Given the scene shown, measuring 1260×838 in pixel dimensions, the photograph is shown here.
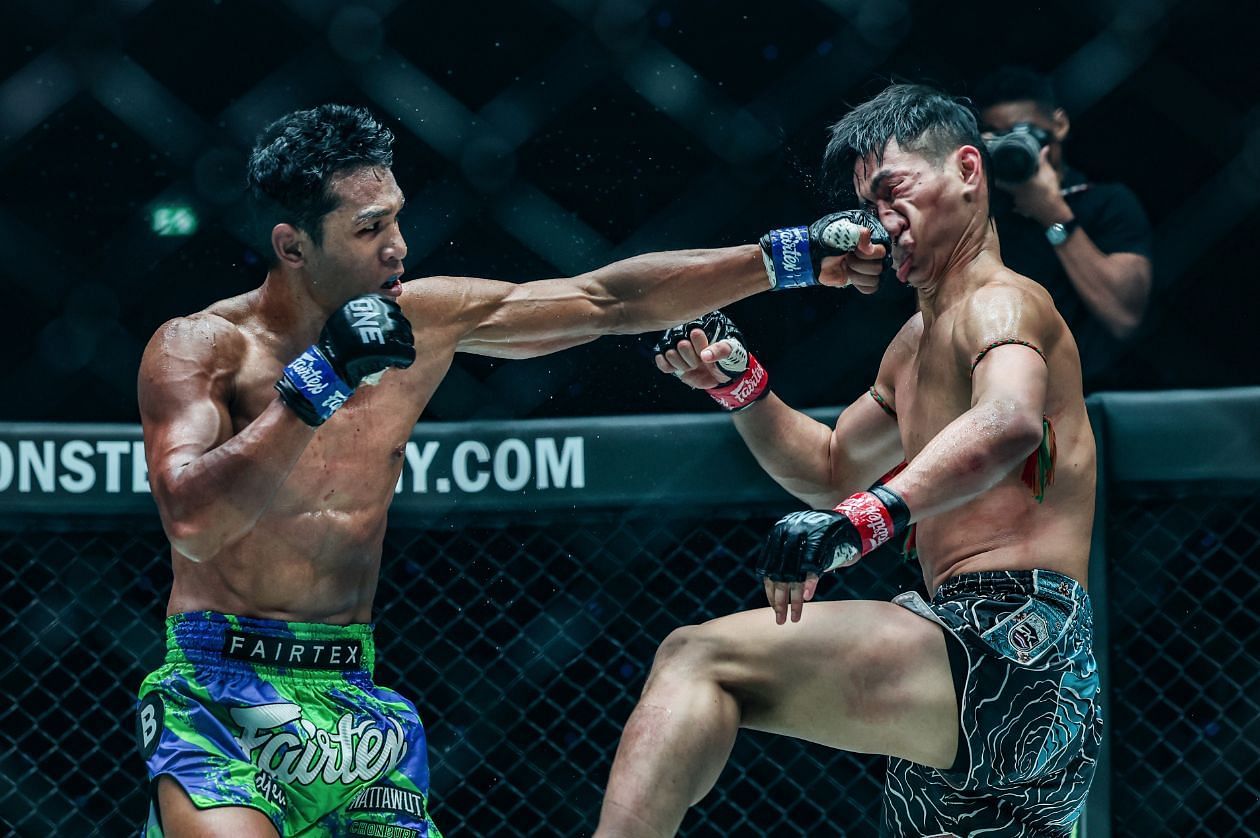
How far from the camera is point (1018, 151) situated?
2865 millimetres

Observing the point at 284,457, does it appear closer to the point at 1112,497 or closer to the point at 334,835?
the point at 334,835

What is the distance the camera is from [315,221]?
246 centimetres

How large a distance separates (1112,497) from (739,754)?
2.58ft

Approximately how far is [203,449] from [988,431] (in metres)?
0.99

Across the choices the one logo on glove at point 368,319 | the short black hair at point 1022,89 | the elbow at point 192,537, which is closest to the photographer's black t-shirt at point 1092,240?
the short black hair at point 1022,89

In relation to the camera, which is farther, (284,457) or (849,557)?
(284,457)

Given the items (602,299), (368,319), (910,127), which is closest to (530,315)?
(602,299)

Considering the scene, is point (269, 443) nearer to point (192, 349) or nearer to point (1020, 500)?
point (192, 349)

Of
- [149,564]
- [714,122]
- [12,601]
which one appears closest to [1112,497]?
[714,122]

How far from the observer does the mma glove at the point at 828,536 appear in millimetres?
2010

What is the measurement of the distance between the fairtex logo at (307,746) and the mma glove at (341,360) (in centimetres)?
41

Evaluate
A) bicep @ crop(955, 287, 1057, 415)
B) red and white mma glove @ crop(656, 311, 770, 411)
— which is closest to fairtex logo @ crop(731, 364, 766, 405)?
red and white mma glove @ crop(656, 311, 770, 411)

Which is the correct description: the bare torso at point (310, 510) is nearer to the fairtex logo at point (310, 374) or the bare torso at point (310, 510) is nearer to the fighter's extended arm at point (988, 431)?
the fairtex logo at point (310, 374)

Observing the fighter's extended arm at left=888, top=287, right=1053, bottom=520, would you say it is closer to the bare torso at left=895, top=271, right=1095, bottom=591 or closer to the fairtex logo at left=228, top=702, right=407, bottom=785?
the bare torso at left=895, top=271, right=1095, bottom=591
